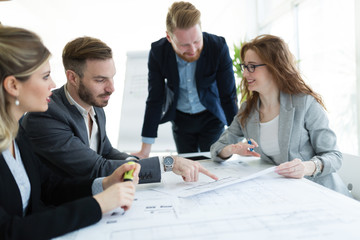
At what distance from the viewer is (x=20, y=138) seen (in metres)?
1.02

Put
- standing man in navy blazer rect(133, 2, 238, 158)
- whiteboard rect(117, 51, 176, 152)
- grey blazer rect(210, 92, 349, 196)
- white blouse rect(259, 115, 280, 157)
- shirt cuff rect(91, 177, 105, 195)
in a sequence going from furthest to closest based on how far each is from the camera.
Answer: whiteboard rect(117, 51, 176, 152), standing man in navy blazer rect(133, 2, 238, 158), white blouse rect(259, 115, 280, 157), grey blazer rect(210, 92, 349, 196), shirt cuff rect(91, 177, 105, 195)

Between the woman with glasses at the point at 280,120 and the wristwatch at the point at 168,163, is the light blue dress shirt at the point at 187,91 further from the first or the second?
the wristwatch at the point at 168,163

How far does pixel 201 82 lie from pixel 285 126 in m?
0.77

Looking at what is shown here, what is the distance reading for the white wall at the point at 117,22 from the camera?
4102mm

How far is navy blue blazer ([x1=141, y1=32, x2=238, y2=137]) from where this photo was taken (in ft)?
6.70

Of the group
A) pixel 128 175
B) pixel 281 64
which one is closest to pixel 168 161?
pixel 128 175

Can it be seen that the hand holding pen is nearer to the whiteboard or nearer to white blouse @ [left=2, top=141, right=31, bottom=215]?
white blouse @ [left=2, top=141, right=31, bottom=215]

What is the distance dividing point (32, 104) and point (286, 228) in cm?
86

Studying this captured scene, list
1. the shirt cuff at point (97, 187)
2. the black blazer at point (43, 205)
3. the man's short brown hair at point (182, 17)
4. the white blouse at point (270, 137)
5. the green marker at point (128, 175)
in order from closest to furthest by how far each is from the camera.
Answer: the black blazer at point (43, 205) → the green marker at point (128, 175) → the shirt cuff at point (97, 187) → the white blouse at point (270, 137) → the man's short brown hair at point (182, 17)

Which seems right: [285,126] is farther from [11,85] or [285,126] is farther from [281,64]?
[11,85]

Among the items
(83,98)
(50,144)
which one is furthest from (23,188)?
(83,98)

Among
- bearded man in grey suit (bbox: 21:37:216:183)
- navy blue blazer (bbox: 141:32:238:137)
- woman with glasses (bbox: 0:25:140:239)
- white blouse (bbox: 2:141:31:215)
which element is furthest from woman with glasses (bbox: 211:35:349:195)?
white blouse (bbox: 2:141:31:215)

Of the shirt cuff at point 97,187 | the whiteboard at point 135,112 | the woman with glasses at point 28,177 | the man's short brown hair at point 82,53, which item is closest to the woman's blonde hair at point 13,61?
the woman with glasses at point 28,177

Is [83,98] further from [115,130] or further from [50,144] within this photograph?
[115,130]
